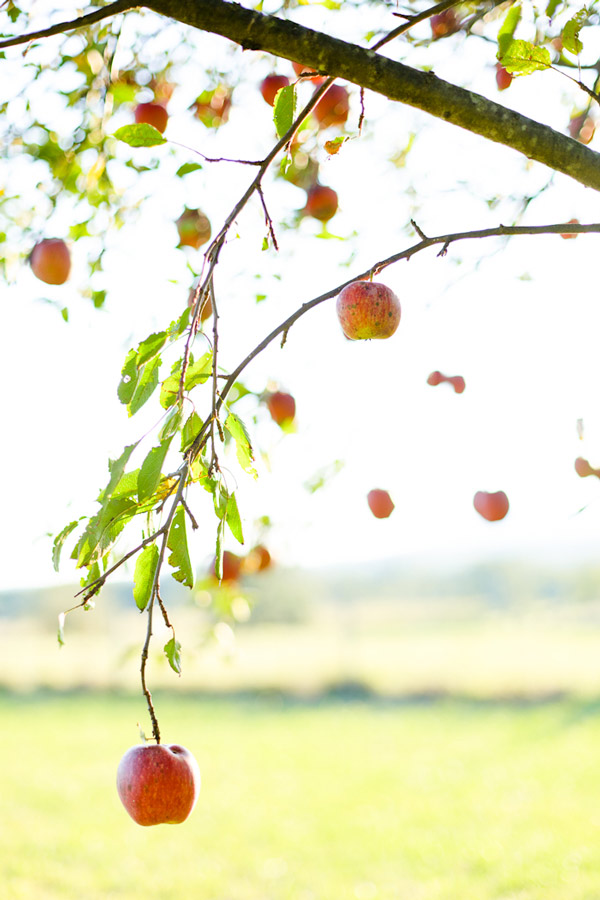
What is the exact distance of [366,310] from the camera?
52.7 inches

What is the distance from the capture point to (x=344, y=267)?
2312mm

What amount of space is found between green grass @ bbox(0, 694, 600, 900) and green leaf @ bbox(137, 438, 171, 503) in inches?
179

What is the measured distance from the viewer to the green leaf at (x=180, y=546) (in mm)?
1009

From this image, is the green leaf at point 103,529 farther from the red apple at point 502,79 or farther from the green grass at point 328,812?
the green grass at point 328,812

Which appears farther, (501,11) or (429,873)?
(429,873)

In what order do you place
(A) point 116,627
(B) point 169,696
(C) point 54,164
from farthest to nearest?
(A) point 116,627
(B) point 169,696
(C) point 54,164

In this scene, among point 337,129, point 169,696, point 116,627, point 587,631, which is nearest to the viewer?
point 337,129

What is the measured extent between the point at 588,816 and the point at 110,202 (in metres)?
5.58

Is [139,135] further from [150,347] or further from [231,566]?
[231,566]

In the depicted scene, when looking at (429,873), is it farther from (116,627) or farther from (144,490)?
(116,627)

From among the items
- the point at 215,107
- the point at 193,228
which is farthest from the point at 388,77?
the point at 215,107

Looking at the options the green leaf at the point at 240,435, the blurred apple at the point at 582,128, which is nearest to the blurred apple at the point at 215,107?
the blurred apple at the point at 582,128

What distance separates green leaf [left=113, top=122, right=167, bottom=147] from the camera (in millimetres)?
1190

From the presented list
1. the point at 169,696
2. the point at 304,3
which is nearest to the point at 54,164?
the point at 304,3
